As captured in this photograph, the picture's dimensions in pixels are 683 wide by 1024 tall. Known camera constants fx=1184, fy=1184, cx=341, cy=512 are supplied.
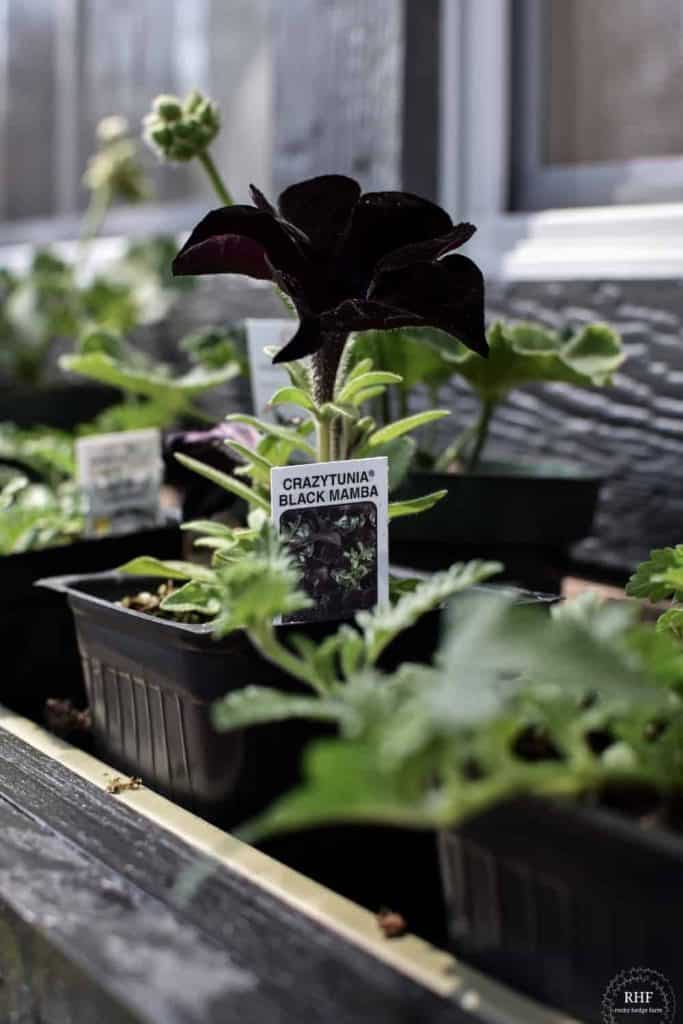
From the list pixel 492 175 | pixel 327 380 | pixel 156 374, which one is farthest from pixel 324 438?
pixel 492 175

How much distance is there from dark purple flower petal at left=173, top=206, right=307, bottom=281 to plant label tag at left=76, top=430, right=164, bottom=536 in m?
0.40

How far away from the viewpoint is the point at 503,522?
3.38ft

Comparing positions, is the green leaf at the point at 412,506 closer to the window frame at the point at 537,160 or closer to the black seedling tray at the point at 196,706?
the black seedling tray at the point at 196,706

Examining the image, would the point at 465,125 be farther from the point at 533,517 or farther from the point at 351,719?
the point at 351,719

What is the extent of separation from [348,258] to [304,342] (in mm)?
79

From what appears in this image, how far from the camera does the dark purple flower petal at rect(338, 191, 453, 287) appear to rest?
0.72 meters

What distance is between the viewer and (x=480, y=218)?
1469mm

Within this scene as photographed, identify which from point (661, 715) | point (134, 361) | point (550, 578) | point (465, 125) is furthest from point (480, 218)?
point (661, 715)

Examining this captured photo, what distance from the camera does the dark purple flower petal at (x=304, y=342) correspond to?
2.22 feet

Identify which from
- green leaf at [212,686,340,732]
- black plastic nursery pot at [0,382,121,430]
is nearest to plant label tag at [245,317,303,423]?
green leaf at [212,686,340,732]

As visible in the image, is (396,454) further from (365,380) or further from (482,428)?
(482,428)

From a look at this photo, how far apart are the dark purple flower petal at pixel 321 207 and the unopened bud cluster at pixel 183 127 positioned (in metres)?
0.29

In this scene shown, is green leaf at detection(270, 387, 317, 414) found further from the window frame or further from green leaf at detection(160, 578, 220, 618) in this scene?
the window frame

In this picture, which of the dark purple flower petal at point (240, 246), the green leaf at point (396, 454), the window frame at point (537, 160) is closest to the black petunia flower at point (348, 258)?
the dark purple flower petal at point (240, 246)
